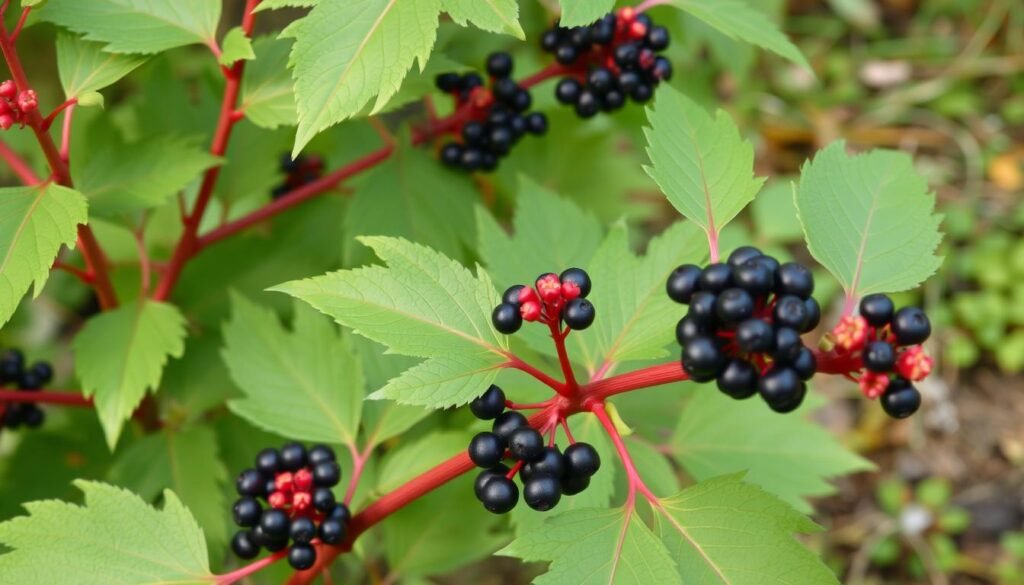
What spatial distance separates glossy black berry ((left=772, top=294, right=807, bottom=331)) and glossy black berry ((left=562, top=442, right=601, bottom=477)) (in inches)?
19.4

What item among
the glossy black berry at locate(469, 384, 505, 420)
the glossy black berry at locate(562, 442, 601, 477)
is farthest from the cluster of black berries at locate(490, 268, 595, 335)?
the glossy black berry at locate(562, 442, 601, 477)

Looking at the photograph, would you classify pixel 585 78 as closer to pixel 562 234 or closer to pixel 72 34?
pixel 562 234

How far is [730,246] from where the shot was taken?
120 inches

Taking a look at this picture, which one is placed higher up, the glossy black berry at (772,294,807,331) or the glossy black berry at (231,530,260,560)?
the glossy black berry at (772,294,807,331)

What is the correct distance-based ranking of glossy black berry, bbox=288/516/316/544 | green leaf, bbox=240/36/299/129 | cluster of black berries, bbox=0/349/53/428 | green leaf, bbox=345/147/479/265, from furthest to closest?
green leaf, bbox=345/147/479/265
cluster of black berries, bbox=0/349/53/428
green leaf, bbox=240/36/299/129
glossy black berry, bbox=288/516/316/544

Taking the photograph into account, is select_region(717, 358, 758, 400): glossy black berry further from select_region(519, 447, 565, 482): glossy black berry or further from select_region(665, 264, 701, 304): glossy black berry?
select_region(519, 447, 565, 482): glossy black berry

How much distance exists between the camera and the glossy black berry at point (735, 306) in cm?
164

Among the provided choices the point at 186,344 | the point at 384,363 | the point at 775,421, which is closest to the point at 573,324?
the point at 384,363

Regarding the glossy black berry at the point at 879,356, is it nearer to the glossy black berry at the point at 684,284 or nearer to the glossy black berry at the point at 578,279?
the glossy black berry at the point at 684,284

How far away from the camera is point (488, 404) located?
6.26ft

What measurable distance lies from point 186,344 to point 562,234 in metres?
1.58

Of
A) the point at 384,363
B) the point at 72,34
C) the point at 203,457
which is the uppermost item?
the point at 72,34

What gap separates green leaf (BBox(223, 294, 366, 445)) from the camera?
8.92 ft

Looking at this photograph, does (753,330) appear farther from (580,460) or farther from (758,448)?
(758,448)
